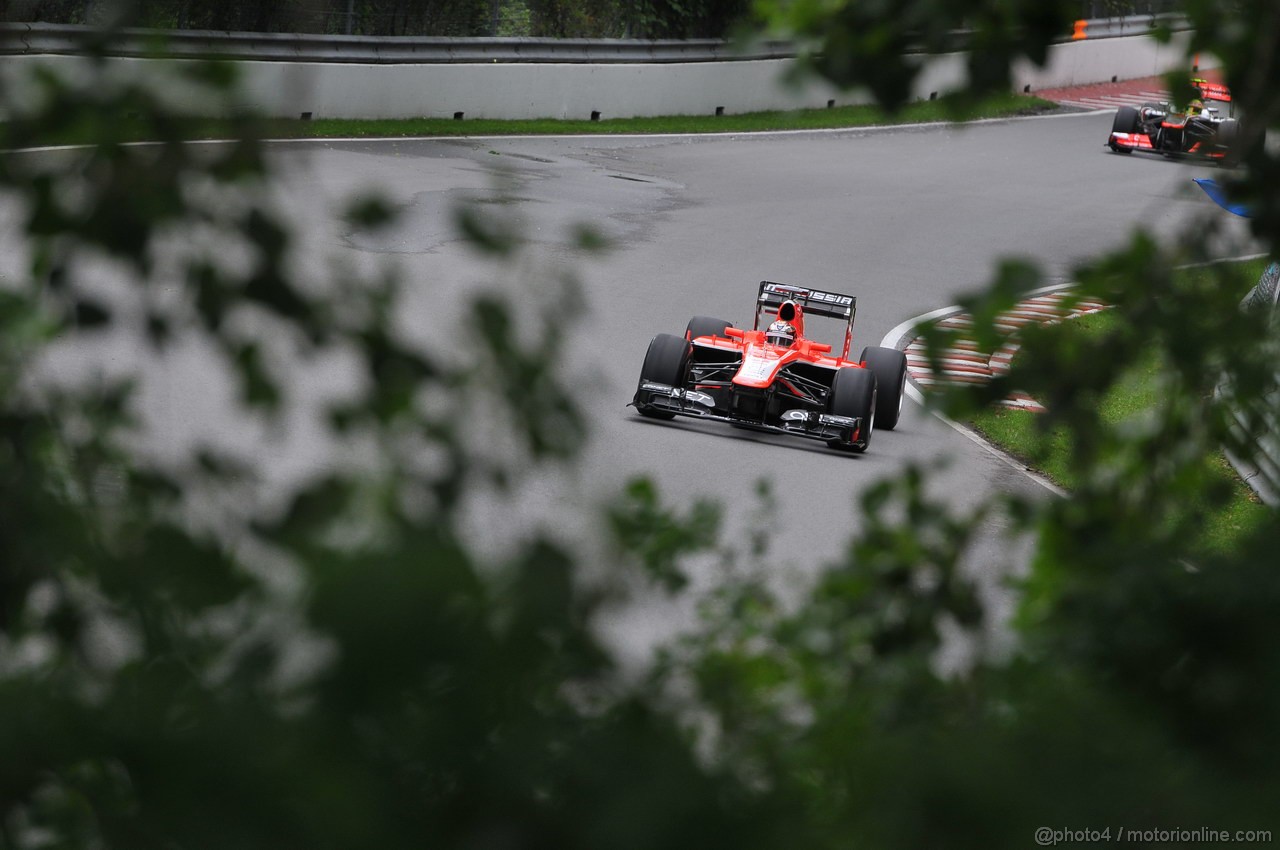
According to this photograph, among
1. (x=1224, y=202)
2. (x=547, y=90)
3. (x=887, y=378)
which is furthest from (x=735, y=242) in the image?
(x=1224, y=202)

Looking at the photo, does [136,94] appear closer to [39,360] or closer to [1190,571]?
[39,360]

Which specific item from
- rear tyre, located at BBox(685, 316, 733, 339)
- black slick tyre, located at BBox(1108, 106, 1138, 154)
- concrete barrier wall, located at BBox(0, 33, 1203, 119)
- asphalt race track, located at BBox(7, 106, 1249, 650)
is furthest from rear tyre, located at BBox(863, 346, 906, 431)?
black slick tyre, located at BBox(1108, 106, 1138, 154)

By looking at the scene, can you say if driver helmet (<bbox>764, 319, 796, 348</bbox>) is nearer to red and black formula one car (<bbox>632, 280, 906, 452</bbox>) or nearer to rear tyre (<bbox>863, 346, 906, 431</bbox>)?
red and black formula one car (<bbox>632, 280, 906, 452</bbox>)

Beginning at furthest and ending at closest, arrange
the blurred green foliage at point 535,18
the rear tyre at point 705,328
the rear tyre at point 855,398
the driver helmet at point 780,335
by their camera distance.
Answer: the blurred green foliage at point 535,18
the rear tyre at point 705,328
the driver helmet at point 780,335
the rear tyre at point 855,398

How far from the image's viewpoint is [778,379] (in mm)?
10703

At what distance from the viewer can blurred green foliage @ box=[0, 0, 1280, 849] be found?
1273 millimetres

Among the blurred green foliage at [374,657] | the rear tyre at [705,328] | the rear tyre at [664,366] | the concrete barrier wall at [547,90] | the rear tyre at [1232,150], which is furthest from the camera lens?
the concrete barrier wall at [547,90]

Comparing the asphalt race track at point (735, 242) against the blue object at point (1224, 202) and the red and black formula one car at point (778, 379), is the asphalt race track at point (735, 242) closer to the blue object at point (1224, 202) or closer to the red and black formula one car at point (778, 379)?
the blue object at point (1224, 202)

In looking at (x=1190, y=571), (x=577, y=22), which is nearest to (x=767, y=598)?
(x=1190, y=571)

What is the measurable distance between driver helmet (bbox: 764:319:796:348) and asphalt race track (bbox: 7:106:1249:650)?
80cm

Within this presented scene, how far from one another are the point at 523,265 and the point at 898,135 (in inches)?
1157

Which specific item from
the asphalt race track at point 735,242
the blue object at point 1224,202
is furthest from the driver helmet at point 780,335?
the blue object at point 1224,202

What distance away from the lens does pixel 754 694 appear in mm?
1911

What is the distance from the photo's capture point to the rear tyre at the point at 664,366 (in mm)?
10555
